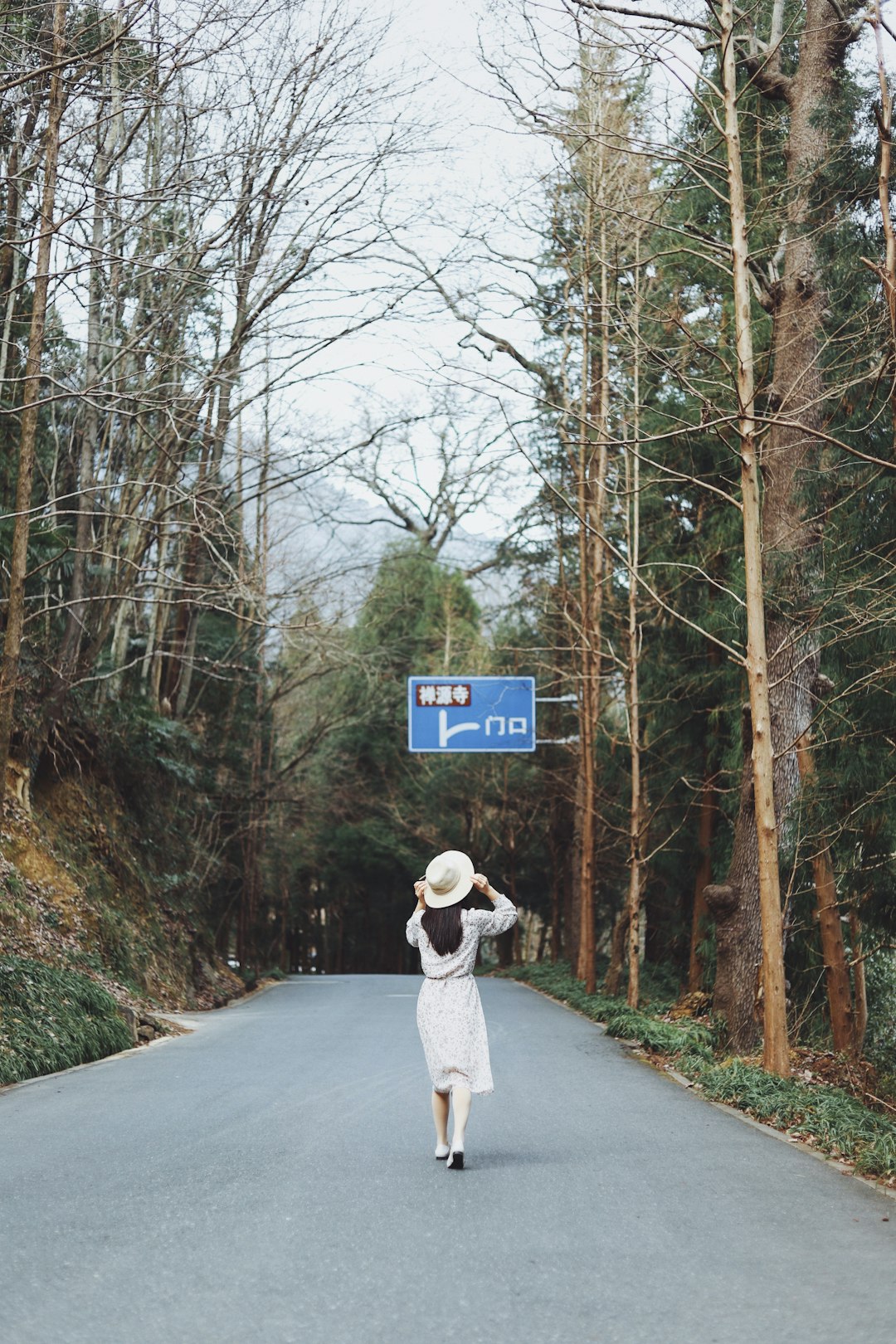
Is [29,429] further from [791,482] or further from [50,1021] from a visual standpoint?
[791,482]

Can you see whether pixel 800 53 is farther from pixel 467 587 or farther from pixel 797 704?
pixel 467 587

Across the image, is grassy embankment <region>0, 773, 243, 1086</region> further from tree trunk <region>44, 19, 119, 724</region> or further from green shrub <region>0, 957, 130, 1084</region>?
tree trunk <region>44, 19, 119, 724</region>

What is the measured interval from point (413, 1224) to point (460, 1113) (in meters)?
1.46

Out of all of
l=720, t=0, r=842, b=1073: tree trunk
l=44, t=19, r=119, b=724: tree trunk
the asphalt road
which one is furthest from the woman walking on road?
l=44, t=19, r=119, b=724: tree trunk

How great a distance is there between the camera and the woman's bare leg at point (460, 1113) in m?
7.02

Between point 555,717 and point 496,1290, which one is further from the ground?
point 555,717

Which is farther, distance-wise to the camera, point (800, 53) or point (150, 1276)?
point (800, 53)

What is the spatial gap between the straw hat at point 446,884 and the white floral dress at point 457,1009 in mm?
117

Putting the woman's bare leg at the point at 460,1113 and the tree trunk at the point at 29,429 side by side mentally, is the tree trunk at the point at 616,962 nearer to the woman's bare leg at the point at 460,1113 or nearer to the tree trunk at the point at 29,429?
the tree trunk at the point at 29,429

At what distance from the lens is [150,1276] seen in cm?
488

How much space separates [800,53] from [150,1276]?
520 inches

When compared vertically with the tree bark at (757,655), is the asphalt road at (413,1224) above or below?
below

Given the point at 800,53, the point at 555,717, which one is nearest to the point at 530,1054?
the point at 800,53

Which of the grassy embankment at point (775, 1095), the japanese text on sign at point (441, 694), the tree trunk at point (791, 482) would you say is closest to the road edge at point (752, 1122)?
the grassy embankment at point (775, 1095)
